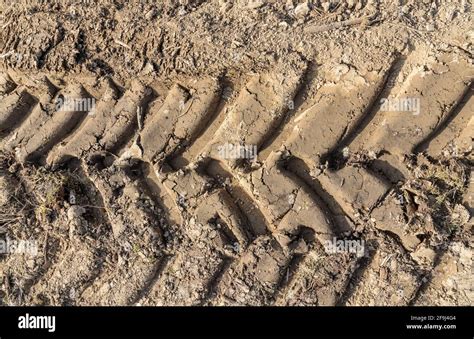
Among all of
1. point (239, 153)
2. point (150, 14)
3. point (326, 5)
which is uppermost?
point (150, 14)

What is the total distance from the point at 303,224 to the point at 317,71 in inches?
46.7

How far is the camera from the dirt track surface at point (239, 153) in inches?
121

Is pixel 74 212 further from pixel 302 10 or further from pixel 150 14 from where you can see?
pixel 302 10

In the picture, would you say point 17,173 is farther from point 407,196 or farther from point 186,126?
point 407,196

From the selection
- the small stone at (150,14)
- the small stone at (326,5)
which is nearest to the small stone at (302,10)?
the small stone at (326,5)

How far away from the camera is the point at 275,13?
3232 millimetres

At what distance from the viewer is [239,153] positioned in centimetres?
320

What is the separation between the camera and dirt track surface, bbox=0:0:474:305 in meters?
3.08

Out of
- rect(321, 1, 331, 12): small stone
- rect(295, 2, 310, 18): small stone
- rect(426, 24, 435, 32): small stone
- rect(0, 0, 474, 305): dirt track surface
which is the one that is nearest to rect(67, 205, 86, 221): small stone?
rect(0, 0, 474, 305): dirt track surface

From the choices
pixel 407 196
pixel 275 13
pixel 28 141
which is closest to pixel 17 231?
pixel 28 141

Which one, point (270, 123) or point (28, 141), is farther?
point (28, 141)

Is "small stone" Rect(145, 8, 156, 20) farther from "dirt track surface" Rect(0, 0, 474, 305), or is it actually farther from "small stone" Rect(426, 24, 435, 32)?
"small stone" Rect(426, 24, 435, 32)

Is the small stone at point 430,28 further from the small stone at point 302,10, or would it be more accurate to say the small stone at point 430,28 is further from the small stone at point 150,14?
the small stone at point 150,14

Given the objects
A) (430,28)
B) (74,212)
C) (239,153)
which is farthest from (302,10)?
(74,212)
